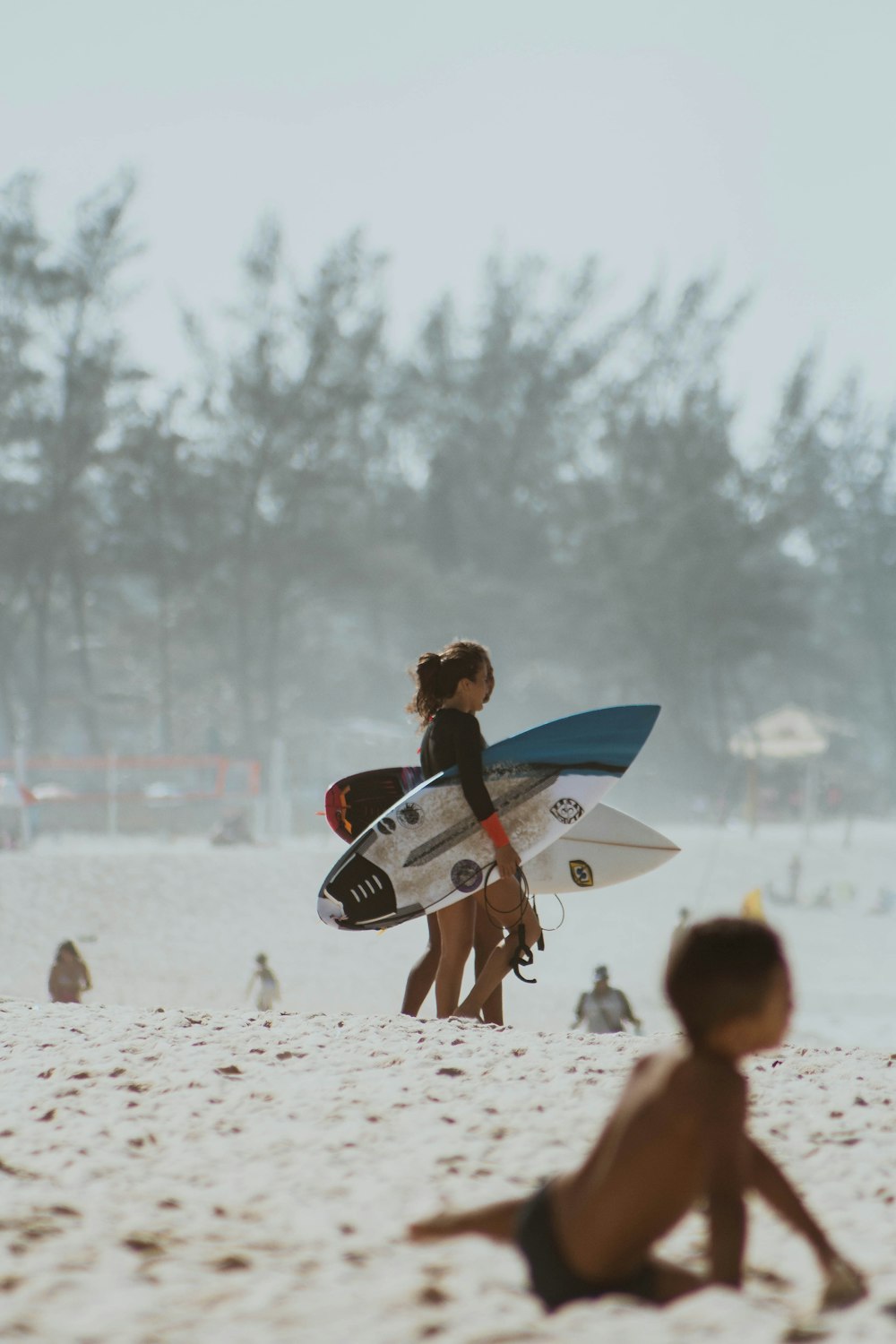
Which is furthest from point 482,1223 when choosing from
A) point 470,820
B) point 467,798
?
point 470,820

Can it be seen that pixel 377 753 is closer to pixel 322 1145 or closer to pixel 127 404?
pixel 127 404

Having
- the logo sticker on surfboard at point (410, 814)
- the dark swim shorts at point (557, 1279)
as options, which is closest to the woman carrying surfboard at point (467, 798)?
the logo sticker on surfboard at point (410, 814)

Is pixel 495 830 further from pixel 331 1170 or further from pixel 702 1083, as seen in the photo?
pixel 702 1083

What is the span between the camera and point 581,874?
18.7 ft

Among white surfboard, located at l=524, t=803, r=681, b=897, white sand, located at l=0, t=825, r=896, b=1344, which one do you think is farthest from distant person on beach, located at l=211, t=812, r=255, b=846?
white surfboard, located at l=524, t=803, r=681, b=897

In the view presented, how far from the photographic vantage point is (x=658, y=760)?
3956 centimetres

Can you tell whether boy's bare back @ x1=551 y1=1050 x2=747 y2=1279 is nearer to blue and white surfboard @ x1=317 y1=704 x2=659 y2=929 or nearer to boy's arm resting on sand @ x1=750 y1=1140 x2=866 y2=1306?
boy's arm resting on sand @ x1=750 y1=1140 x2=866 y2=1306

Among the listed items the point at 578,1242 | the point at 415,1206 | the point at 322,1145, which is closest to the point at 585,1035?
the point at 322,1145

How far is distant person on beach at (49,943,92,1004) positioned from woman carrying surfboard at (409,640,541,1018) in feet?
12.6

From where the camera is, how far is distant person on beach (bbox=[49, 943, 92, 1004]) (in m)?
8.29

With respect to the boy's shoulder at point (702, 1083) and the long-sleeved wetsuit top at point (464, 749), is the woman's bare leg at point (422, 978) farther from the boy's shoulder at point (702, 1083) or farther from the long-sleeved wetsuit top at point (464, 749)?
the boy's shoulder at point (702, 1083)

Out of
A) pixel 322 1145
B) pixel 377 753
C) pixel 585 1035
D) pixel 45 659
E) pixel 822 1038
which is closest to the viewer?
pixel 322 1145

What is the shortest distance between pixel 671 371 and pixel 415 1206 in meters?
39.7

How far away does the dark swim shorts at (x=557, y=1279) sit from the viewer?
7.54 feet
